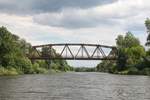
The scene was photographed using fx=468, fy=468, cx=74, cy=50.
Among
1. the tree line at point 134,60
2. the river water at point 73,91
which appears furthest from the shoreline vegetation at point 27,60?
the river water at point 73,91

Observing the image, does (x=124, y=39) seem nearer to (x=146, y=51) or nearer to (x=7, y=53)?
(x=146, y=51)

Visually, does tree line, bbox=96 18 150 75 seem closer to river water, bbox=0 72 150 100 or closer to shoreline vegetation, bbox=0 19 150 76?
shoreline vegetation, bbox=0 19 150 76

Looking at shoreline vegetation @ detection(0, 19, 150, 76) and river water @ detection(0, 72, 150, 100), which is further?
shoreline vegetation @ detection(0, 19, 150, 76)

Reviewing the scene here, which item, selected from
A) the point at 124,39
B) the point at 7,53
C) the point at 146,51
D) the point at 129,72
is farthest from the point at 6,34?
the point at 124,39

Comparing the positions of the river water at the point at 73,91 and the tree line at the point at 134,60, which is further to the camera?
the tree line at the point at 134,60

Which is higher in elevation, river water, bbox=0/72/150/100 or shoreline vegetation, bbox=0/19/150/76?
shoreline vegetation, bbox=0/19/150/76

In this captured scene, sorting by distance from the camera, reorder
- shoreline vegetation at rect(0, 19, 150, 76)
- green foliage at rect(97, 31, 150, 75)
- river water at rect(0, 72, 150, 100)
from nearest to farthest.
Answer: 1. river water at rect(0, 72, 150, 100)
2. shoreline vegetation at rect(0, 19, 150, 76)
3. green foliage at rect(97, 31, 150, 75)

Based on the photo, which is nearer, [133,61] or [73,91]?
[73,91]

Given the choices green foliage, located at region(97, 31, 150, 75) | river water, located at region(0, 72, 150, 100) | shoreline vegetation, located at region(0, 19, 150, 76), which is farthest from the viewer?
green foliage, located at region(97, 31, 150, 75)

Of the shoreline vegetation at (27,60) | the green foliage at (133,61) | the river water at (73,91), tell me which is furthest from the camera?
the green foliage at (133,61)

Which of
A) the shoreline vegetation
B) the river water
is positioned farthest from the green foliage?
the river water

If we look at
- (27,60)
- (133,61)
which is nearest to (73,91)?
(27,60)

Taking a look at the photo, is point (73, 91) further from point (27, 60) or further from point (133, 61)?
point (133, 61)

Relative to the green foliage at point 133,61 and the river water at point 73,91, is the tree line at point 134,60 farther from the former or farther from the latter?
the river water at point 73,91
